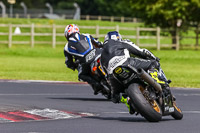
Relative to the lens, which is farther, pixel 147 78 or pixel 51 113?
pixel 51 113

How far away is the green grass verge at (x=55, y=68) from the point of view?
80.5 feet

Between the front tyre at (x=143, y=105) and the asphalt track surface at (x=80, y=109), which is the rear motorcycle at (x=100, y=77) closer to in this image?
the asphalt track surface at (x=80, y=109)

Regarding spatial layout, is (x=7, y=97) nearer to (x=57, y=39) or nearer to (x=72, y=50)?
(x=72, y=50)

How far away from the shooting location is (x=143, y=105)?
1095 cm

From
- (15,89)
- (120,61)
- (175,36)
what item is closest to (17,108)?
(120,61)

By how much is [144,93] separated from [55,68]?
19852mm

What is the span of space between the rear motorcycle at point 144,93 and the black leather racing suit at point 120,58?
0.12 meters

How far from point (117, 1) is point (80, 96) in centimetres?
8588

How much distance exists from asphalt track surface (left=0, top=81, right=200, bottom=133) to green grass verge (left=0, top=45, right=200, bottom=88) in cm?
322

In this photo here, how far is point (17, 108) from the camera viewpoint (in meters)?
13.5

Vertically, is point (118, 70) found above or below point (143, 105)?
above

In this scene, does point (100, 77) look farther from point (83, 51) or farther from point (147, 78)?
point (147, 78)

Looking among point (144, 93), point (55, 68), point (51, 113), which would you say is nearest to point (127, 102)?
point (144, 93)

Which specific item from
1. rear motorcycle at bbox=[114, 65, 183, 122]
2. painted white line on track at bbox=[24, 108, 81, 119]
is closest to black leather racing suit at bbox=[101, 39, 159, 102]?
rear motorcycle at bbox=[114, 65, 183, 122]
